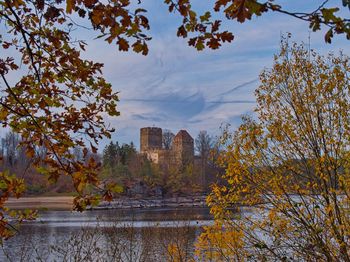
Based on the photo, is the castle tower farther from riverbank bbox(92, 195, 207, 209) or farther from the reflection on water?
the reflection on water

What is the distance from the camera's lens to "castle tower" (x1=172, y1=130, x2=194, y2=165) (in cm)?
8051

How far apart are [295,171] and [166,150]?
260 ft

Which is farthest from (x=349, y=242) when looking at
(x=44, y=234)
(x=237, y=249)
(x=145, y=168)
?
(x=145, y=168)

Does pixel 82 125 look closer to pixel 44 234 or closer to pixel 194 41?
pixel 194 41

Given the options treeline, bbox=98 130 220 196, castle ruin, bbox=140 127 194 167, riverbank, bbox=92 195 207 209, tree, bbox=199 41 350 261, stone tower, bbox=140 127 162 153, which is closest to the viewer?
tree, bbox=199 41 350 261

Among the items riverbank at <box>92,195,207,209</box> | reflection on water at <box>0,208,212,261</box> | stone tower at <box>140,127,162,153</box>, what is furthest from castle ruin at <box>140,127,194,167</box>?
reflection on water at <box>0,208,212,261</box>

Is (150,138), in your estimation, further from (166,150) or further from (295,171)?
(295,171)

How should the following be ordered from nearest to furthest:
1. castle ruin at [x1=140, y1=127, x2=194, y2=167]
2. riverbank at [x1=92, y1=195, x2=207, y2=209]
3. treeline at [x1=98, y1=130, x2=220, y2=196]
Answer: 1. riverbank at [x1=92, y1=195, x2=207, y2=209]
2. treeline at [x1=98, y1=130, x2=220, y2=196]
3. castle ruin at [x1=140, y1=127, x2=194, y2=167]

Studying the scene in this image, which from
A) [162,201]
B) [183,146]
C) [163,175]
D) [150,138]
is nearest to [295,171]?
[162,201]

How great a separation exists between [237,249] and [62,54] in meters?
4.51

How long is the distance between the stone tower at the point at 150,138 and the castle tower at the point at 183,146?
7.58 meters

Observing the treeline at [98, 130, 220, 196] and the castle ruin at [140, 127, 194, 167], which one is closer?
the treeline at [98, 130, 220, 196]

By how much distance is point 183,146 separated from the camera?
8450cm

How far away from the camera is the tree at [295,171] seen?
20.8 ft
